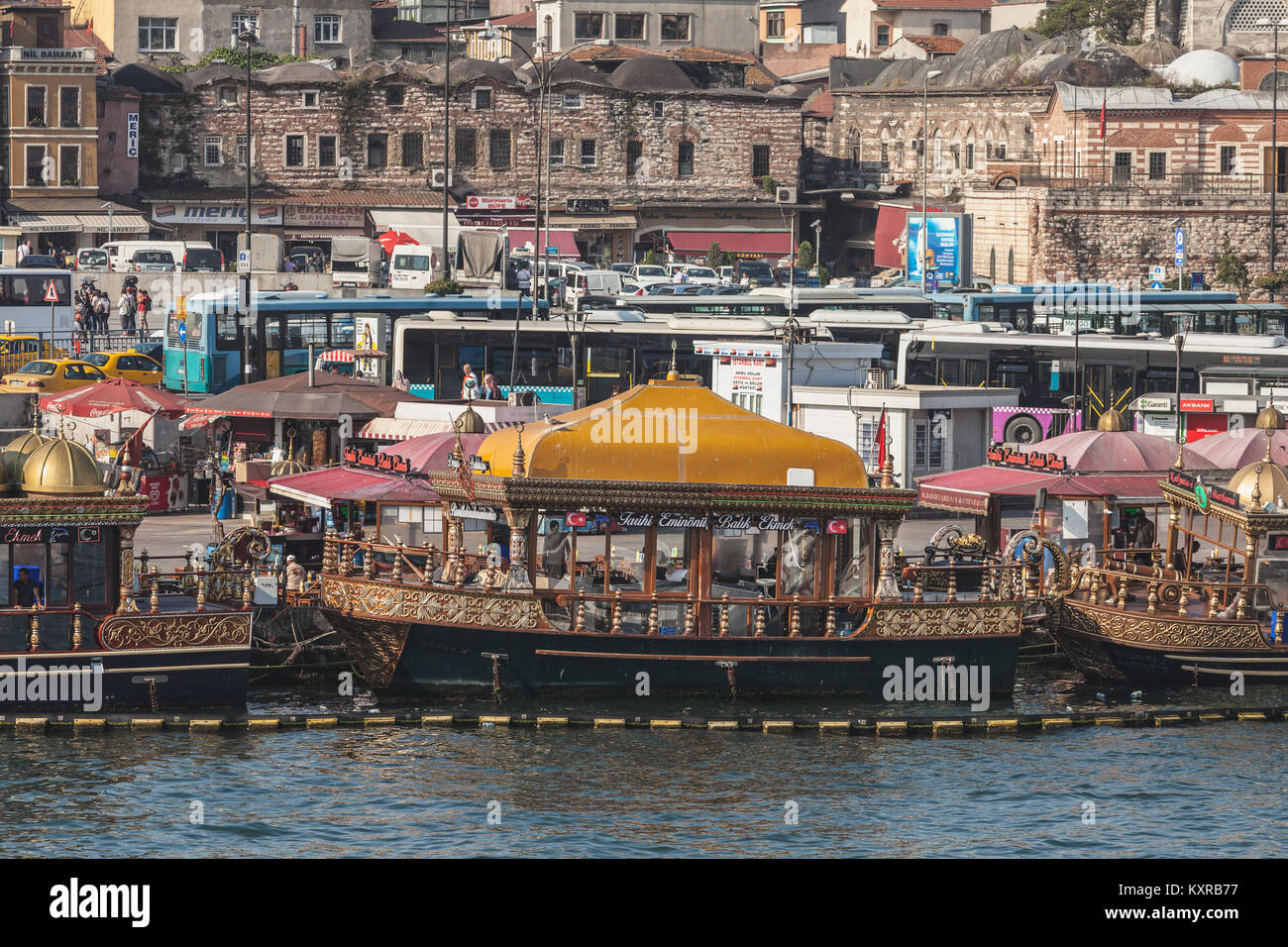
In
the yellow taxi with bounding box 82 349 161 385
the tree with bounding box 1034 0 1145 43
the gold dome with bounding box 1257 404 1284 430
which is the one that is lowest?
the yellow taxi with bounding box 82 349 161 385

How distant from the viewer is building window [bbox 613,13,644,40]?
91625 mm

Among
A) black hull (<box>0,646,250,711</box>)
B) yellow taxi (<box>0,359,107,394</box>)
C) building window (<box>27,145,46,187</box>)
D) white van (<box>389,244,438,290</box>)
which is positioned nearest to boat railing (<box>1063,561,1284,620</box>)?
black hull (<box>0,646,250,711</box>)

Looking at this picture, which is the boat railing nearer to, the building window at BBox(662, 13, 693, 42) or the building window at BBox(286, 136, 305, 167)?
the building window at BBox(286, 136, 305, 167)

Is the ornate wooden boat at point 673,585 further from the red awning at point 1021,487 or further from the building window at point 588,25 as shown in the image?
the building window at point 588,25

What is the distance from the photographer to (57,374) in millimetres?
46344

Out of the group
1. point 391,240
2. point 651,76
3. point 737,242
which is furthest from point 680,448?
point 651,76

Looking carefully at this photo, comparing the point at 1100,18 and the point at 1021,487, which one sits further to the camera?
the point at 1100,18

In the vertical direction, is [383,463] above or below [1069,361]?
below

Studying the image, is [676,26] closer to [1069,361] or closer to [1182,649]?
[1069,361]

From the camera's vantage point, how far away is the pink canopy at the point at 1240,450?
3170 centimetres

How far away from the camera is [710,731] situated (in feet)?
78.9

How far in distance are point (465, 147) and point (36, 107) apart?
15.5 m

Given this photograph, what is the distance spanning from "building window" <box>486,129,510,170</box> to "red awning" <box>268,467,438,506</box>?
53121 mm

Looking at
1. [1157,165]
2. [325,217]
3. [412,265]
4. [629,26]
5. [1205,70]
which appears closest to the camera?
[412,265]
